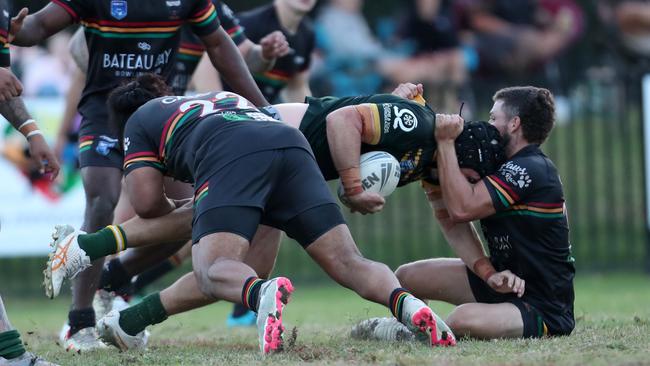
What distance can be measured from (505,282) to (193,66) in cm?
370

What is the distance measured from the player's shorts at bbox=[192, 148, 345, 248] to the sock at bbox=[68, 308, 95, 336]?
154 centimetres

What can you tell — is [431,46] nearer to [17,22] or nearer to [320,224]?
[17,22]

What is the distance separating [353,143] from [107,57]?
200 cm

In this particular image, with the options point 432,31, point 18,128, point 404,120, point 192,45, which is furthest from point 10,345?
point 432,31

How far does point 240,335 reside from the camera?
7.83 m

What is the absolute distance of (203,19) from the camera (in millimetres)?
7680

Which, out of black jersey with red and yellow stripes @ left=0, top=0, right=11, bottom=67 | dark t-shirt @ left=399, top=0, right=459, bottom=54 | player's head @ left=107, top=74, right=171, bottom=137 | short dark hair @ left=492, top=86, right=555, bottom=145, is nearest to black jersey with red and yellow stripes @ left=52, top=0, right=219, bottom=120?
player's head @ left=107, top=74, right=171, bottom=137

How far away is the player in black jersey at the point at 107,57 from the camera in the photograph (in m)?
7.36

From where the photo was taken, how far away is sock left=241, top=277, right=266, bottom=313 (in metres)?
5.75

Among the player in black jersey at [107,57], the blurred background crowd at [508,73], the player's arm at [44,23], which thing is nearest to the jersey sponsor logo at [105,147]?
the player in black jersey at [107,57]

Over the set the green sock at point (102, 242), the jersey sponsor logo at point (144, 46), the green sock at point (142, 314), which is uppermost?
the jersey sponsor logo at point (144, 46)

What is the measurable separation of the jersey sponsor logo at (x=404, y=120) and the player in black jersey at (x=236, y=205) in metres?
0.54

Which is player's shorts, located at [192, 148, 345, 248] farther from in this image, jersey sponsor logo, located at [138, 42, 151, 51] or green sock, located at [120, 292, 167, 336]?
jersey sponsor logo, located at [138, 42, 151, 51]

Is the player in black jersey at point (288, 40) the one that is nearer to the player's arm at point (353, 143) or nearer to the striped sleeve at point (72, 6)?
the striped sleeve at point (72, 6)
